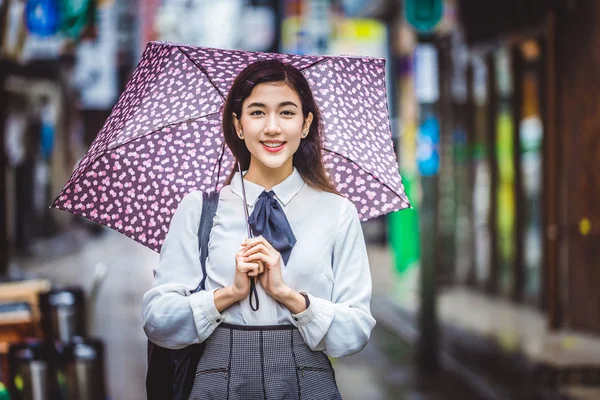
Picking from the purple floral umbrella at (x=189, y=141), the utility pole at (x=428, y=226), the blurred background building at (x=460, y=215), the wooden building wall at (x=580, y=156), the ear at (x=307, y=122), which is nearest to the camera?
the ear at (x=307, y=122)

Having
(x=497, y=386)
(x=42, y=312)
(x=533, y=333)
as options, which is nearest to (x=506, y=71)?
(x=533, y=333)

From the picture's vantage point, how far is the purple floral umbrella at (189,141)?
3.03 m

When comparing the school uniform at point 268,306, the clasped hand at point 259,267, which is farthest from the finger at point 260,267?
the school uniform at point 268,306

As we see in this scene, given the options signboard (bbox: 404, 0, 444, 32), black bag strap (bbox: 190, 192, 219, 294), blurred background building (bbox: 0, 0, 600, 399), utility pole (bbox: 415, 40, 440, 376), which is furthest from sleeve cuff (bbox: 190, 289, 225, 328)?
signboard (bbox: 404, 0, 444, 32)

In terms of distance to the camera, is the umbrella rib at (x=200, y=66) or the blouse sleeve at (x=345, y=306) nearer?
the blouse sleeve at (x=345, y=306)

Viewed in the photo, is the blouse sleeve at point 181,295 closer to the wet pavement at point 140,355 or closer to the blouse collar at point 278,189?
the blouse collar at point 278,189

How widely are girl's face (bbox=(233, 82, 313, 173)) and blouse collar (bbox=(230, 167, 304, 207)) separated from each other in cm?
7

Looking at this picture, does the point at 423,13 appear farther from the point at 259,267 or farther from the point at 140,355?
the point at 259,267

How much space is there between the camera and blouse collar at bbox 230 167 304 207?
112 inches

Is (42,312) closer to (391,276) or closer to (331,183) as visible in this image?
(331,183)

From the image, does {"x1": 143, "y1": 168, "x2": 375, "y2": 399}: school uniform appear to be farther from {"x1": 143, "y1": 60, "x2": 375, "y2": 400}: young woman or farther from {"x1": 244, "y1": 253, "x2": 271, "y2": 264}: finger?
{"x1": 244, "y1": 253, "x2": 271, "y2": 264}: finger

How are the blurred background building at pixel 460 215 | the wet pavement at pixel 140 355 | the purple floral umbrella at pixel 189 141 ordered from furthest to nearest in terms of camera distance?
the blurred background building at pixel 460 215
the wet pavement at pixel 140 355
the purple floral umbrella at pixel 189 141

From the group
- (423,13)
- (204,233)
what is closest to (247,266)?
(204,233)

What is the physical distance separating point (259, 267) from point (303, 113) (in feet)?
1.85
